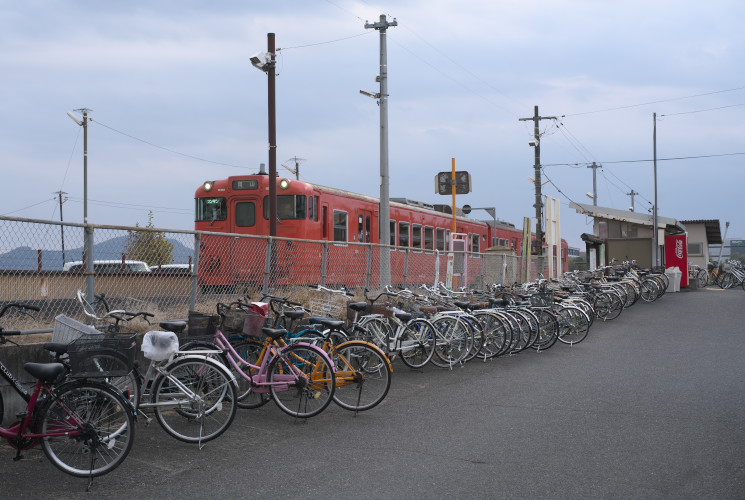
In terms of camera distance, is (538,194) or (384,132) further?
(538,194)

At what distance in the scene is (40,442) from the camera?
15.8 feet

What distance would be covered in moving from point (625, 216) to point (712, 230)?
582 inches

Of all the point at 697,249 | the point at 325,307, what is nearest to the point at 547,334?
the point at 325,307

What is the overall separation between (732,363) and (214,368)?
7.61 meters

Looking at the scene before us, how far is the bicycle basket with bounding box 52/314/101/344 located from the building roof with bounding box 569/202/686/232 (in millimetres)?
29765

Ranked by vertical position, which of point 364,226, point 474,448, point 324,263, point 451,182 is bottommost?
point 474,448

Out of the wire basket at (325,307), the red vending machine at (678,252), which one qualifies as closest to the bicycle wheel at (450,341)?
the wire basket at (325,307)

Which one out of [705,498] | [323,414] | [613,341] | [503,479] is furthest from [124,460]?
[613,341]

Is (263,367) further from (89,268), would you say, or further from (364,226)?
(364,226)

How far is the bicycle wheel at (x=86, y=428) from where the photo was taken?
15.6ft

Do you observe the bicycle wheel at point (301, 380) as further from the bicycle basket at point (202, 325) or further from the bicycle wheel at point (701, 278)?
the bicycle wheel at point (701, 278)

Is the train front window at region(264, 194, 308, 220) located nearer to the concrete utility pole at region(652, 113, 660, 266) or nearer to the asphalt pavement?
the asphalt pavement

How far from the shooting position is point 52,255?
21.6 ft

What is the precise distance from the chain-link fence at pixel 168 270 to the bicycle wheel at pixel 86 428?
1986 millimetres
